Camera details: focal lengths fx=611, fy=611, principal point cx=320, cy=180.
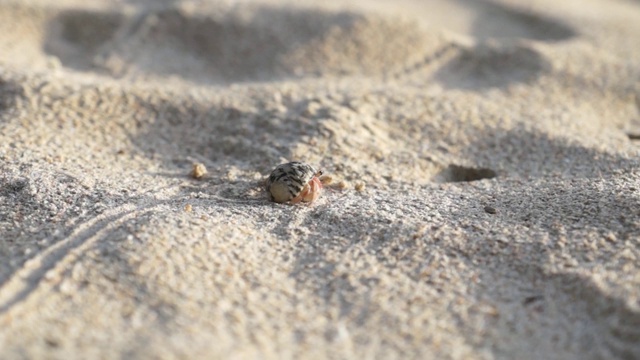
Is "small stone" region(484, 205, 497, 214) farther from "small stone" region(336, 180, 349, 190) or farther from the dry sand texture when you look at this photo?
"small stone" region(336, 180, 349, 190)

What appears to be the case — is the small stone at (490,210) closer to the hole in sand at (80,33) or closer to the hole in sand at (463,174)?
the hole in sand at (463,174)

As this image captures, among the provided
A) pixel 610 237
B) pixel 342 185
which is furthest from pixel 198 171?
pixel 610 237

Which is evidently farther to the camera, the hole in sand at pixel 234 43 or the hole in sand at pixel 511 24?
the hole in sand at pixel 511 24

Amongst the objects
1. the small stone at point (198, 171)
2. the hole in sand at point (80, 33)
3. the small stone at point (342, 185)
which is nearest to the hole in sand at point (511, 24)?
the small stone at point (342, 185)

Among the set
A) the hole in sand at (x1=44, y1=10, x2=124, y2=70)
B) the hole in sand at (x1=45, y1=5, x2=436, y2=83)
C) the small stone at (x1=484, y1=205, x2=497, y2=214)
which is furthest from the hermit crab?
the hole in sand at (x1=44, y1=10, x2=124, y2=70)

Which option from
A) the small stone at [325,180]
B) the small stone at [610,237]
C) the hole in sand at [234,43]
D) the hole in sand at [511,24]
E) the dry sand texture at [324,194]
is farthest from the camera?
the hole in sand at [511,24]

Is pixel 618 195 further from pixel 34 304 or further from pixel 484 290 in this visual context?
pixel 34 304

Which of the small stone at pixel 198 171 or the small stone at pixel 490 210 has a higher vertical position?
the small stone at pixel 490 210
